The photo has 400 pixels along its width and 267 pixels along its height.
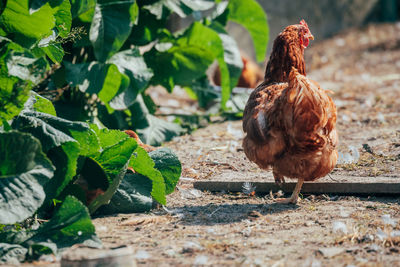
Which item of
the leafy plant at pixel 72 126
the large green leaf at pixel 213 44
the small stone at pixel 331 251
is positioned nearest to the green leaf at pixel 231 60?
the large green leaf at pixel 213 44

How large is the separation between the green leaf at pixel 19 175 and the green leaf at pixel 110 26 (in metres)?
1.35

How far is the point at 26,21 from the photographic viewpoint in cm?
267

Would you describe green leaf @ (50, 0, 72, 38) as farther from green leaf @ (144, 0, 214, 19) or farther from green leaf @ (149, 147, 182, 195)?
green leaf @ (144, 0, 214, 19)

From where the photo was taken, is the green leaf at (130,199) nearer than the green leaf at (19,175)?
No

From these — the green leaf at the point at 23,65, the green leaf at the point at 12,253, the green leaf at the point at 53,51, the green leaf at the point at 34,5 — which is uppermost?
the green leaf at the point at 34,5

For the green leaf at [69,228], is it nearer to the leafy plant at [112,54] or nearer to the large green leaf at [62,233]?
the large green leaf at [62,233]

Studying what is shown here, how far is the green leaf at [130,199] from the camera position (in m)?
2.87

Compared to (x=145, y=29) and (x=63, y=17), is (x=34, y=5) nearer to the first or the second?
(x=63, y=17)

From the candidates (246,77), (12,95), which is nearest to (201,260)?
(12,95)

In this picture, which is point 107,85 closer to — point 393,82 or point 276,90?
point 276,90

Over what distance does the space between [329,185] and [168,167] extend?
97 cm

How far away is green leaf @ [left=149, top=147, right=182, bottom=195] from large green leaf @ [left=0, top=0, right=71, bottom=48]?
929 mm

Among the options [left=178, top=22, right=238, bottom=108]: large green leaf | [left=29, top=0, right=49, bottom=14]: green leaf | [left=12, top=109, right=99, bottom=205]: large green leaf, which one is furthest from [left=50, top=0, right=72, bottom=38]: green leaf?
[left=178, top=22, right=238, bottom=108]: large green leaf

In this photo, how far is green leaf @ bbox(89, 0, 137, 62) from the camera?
3561 mm
